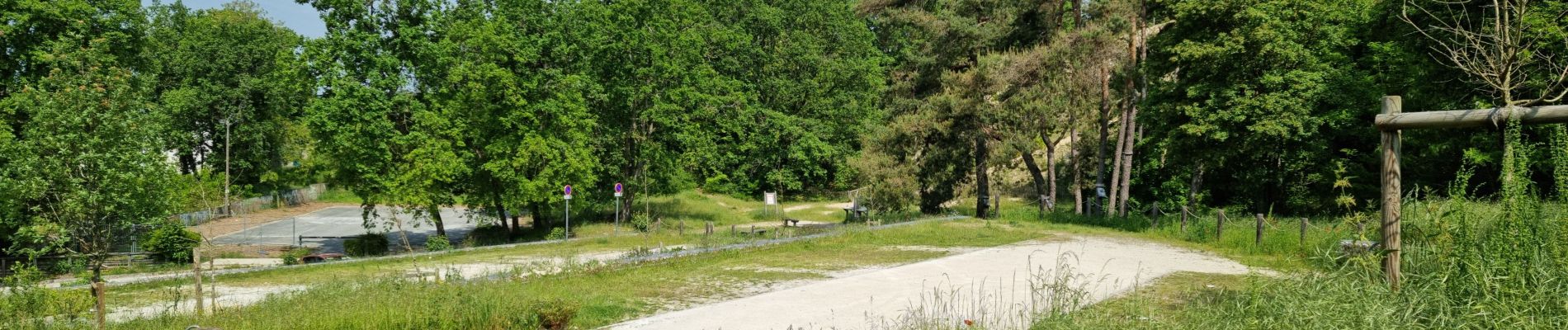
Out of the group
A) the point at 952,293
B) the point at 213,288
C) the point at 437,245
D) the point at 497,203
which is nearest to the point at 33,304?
the point at 213,288

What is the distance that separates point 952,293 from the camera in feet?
25.6

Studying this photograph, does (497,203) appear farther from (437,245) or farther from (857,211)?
(857,211)

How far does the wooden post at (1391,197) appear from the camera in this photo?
766cm

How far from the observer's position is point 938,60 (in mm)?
28703

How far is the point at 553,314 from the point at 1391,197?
26.9ft

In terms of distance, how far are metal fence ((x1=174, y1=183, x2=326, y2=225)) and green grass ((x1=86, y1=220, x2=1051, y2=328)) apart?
38.5 m

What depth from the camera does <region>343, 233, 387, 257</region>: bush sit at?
2812cm

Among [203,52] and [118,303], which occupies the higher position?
[203,52]

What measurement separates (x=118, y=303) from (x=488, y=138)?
65.9 feet

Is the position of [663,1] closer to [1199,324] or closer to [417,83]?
[417,83]

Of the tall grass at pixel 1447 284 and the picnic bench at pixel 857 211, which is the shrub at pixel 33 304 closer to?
the tall grass at pixel 1447 284

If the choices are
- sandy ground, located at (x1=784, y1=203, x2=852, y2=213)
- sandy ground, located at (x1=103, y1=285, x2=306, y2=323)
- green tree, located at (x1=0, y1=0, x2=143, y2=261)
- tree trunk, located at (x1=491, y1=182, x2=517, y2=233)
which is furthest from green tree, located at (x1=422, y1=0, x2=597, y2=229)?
sandy ground, located at (x1=103, y1=285, x2=306, y2=323)

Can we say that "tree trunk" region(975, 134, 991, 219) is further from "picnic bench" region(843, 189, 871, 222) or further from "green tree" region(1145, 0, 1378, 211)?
"green tree" region(1145, 0, 1378, 211)

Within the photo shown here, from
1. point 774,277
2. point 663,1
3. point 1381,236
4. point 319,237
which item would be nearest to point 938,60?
point 663,1
